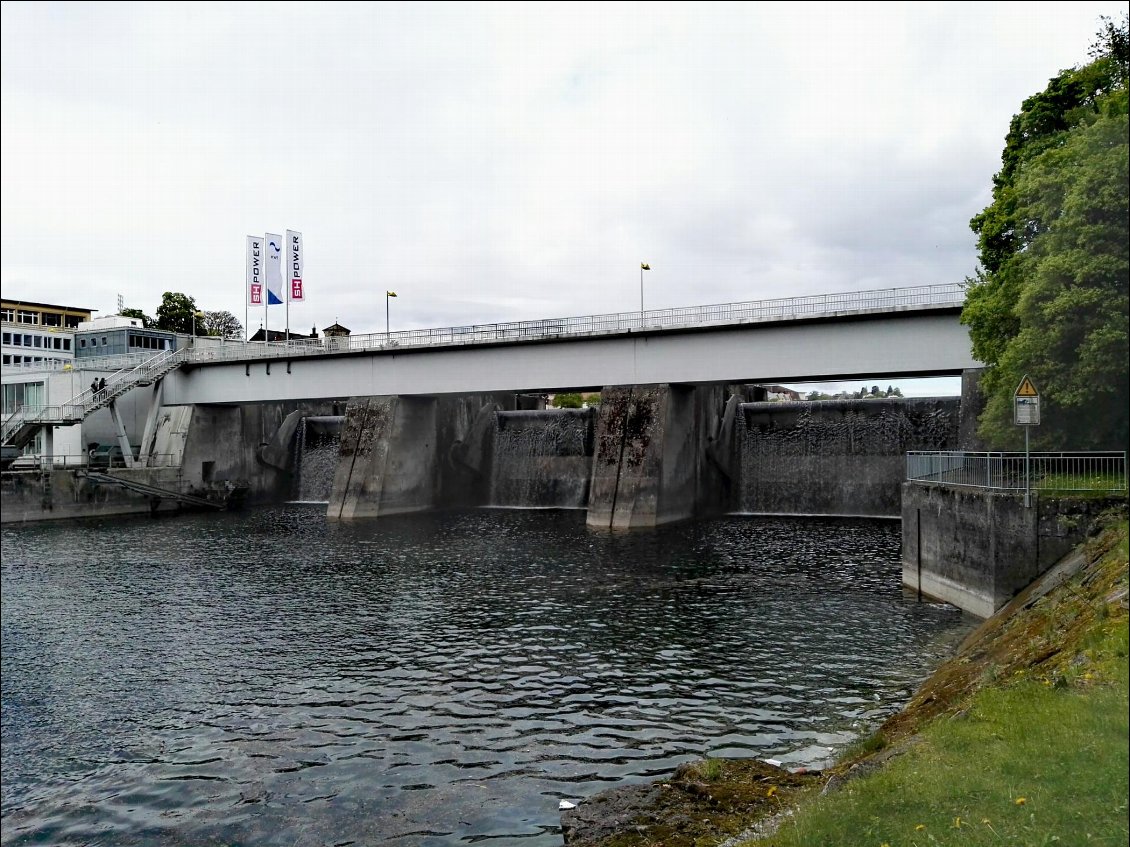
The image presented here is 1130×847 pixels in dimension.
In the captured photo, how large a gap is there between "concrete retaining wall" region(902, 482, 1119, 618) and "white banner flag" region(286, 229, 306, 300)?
165ft

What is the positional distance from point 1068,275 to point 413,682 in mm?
19227

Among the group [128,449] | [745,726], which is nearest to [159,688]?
[745,726]

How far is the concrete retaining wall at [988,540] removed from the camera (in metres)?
20.5

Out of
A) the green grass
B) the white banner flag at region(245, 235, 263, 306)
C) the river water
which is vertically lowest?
the river water

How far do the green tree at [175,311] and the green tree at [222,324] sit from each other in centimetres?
1150

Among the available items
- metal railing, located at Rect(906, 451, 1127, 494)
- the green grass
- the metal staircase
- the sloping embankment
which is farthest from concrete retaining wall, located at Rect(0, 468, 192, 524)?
the green grass

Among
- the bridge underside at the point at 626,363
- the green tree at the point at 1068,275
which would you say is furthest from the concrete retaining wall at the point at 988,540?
the bridge underside at the point at 626,363

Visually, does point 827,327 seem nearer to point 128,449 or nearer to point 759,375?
point 759,375

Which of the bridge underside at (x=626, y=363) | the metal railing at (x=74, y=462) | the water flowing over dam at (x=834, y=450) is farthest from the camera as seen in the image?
the metal railing at (x=74, y=462)

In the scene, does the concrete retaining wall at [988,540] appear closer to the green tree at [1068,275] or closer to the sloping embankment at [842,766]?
the green tree at [1068,275]

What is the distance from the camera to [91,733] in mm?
15547

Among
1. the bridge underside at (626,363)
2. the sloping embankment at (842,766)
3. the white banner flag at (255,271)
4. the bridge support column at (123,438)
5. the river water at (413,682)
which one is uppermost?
the white banner flag at (255,271)

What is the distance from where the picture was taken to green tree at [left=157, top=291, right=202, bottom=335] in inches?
3848

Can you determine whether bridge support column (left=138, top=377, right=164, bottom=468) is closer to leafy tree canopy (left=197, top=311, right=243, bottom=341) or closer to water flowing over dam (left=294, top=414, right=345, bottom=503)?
water flowing over dam (left=294, top=414, right=345, bottom=503)
